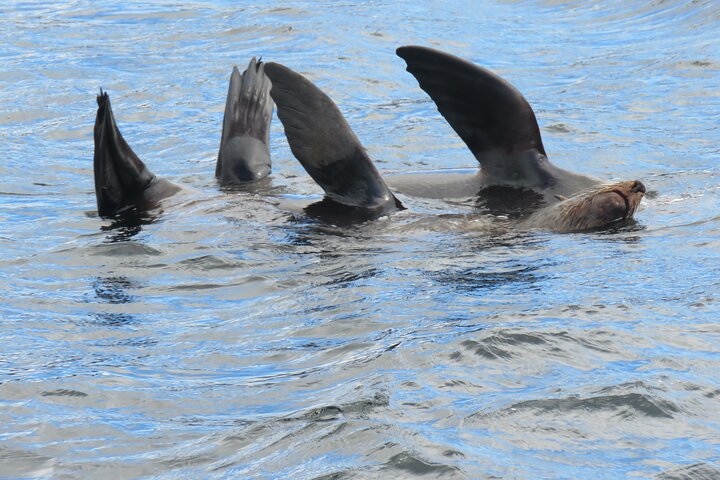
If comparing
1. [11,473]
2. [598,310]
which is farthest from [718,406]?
[11,473]

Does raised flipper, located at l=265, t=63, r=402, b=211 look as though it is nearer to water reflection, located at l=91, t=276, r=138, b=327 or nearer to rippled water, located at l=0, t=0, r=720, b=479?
rippled water, located at l=0, t=0, r=720, b=479

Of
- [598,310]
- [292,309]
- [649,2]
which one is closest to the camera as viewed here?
[598,310]

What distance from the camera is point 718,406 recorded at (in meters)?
3.39

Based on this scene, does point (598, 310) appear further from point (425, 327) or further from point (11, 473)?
point (11, 473)

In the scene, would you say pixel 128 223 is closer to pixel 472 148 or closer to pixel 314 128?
pixel 314 128

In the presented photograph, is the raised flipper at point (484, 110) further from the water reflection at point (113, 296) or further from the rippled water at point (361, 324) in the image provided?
the water reflection at point (113, 296)

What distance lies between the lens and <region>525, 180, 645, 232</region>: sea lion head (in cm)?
566

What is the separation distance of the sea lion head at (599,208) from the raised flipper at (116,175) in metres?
2.26

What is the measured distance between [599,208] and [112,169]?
8.72 feet

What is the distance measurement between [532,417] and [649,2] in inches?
504

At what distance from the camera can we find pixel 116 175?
6.33 m

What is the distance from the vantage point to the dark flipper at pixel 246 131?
6.92 meters

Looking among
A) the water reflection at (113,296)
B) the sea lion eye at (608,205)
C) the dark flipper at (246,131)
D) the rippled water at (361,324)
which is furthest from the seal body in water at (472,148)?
the water reflection at (113,296)

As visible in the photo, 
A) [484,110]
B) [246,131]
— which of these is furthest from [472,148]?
[246,131]
